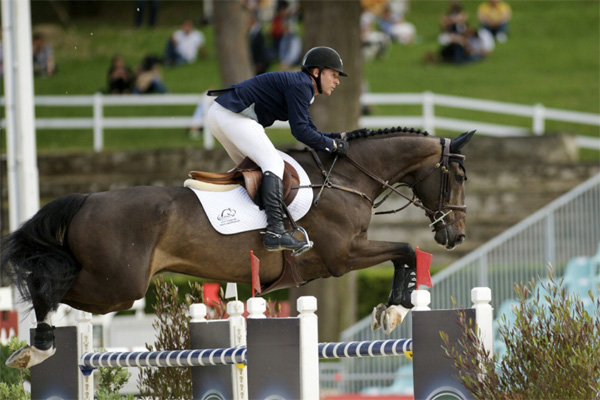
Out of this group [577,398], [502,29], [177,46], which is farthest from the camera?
[502,29]

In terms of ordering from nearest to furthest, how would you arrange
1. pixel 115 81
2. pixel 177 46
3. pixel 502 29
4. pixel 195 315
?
1. pixel 195 315
2. pixel 115 81
3. pixel 177 46
4. pixel 502 29

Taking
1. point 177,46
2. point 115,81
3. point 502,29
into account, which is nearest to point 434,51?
point 502,29

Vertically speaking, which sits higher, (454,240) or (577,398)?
(454,240)

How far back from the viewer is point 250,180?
21.5 ft

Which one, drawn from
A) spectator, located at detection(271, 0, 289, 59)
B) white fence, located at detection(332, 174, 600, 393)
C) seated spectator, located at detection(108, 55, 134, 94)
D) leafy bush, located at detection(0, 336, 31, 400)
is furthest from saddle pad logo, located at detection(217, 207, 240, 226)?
spectator, located at detection(271, 0, 289, 59)

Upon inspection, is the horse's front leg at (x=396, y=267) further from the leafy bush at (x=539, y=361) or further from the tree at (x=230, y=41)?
the tree at (x=230, y=41)

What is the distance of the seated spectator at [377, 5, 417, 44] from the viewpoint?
3056 centimetres

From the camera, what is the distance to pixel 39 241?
637 cm

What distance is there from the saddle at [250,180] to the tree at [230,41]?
1042cm

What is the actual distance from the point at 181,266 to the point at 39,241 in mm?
830

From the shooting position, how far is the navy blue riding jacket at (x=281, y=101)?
6594mm

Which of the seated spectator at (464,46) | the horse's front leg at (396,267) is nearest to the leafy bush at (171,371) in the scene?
the horse's front leg at (396,267)

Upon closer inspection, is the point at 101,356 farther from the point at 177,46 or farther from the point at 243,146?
the point at 177,46

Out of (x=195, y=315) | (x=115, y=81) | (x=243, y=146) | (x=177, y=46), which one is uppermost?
(x=177, y=46)
